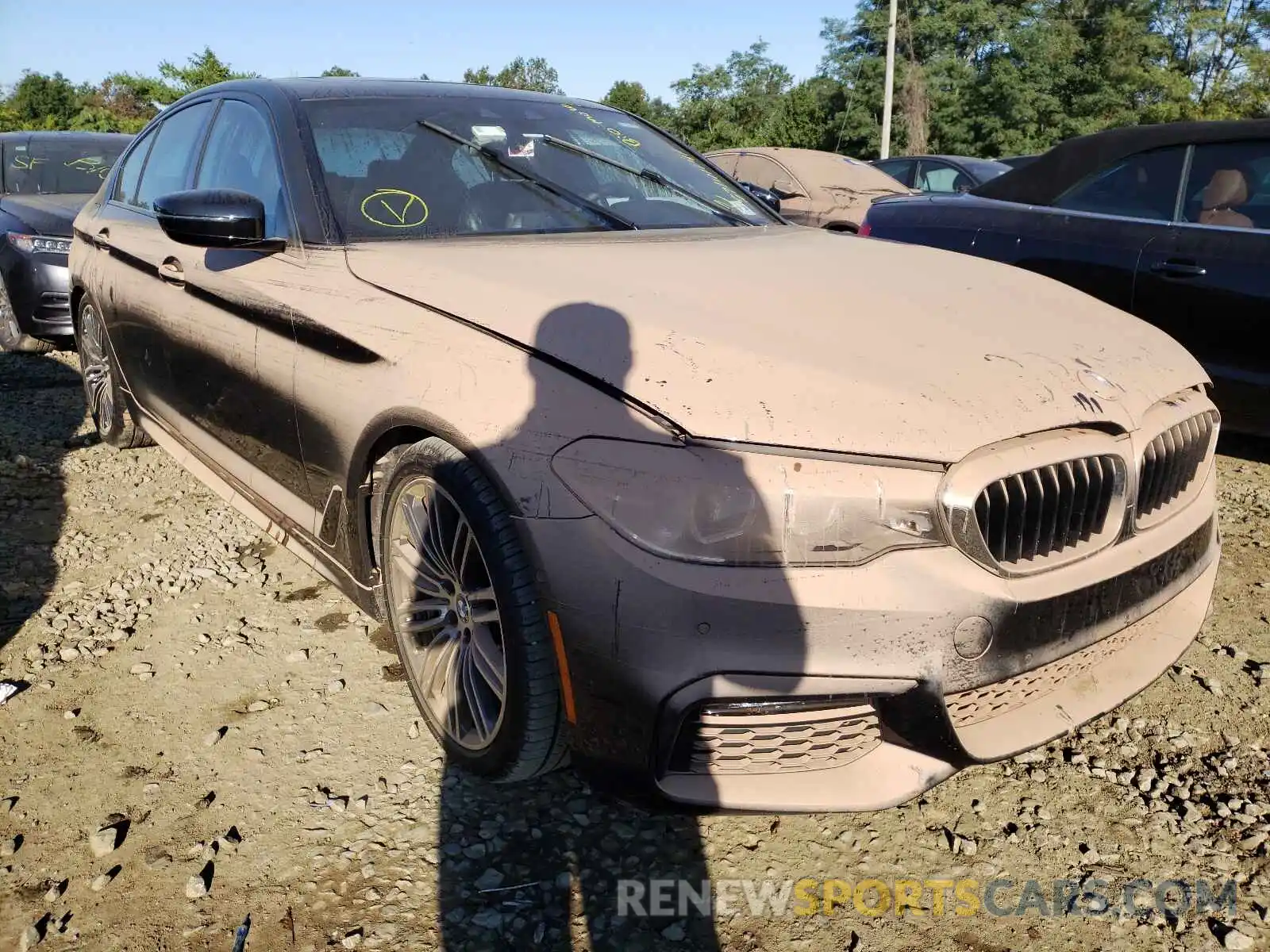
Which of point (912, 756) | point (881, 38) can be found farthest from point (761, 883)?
point (881, 38)

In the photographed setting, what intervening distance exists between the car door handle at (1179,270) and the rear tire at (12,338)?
22.9 ft

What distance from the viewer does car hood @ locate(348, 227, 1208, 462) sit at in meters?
1.75

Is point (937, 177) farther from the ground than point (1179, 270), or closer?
farther from the ground

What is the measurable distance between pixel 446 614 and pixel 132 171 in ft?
Result: 10.2

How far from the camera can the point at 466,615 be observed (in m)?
2.22

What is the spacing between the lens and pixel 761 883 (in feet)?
6.61

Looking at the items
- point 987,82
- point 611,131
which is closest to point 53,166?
point 611,131

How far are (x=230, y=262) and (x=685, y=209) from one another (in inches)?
56.3

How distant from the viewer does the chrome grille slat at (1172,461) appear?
6.73ft

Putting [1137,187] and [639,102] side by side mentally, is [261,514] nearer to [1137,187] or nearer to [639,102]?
[1137,187]

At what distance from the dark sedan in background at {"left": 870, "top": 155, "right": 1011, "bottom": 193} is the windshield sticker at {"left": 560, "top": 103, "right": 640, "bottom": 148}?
7.64m

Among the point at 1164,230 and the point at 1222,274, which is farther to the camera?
the point at 1164,230

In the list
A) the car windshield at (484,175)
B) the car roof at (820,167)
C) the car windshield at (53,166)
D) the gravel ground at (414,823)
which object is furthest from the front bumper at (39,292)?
the car roof at (820,167)

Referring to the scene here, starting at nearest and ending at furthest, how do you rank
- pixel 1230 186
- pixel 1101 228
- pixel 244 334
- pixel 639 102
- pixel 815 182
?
1. pixel 244 334
2. pixel 1230 186
3. pixel 1101 228
4. pixel 815 182
5. pixel 639 102
